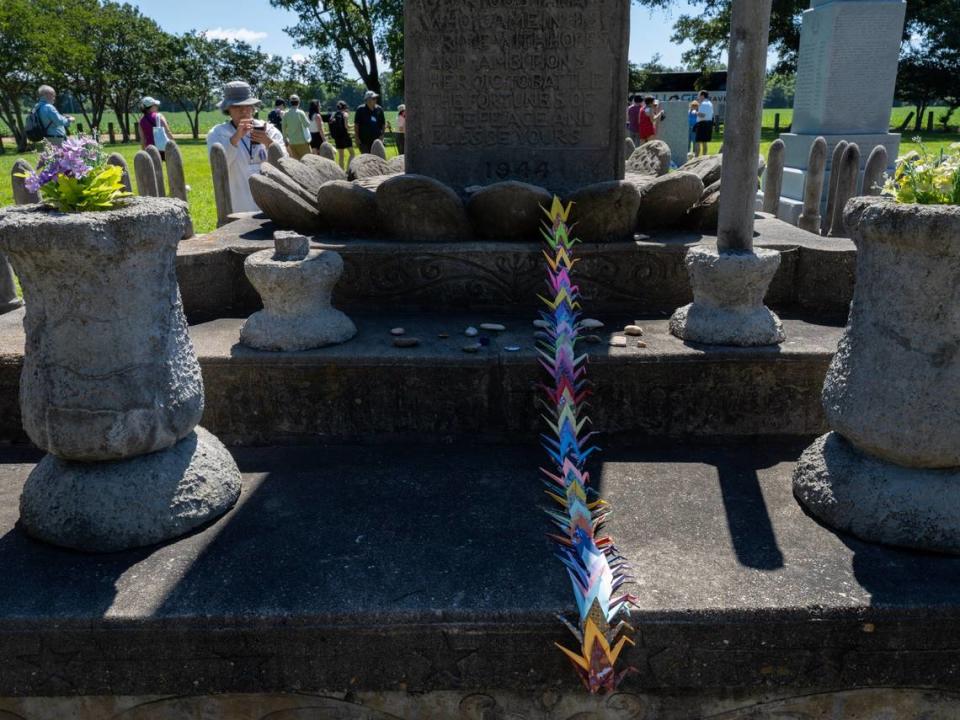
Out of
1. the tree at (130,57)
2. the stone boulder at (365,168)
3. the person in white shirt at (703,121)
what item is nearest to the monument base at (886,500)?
the stone boulder at (365,168)

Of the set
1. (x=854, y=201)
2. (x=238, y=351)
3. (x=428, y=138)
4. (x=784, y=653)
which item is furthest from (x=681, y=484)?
(x=428, y=138)

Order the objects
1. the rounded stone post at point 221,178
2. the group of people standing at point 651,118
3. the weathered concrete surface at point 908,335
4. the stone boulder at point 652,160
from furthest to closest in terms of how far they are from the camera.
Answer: the group of people standing at point 651,118
the rounded stone post at point 221,178
the stone boulder at point 652,160
the weathered concrete surface at point 908,335

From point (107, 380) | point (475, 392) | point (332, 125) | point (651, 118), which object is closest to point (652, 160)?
point (475, 392)

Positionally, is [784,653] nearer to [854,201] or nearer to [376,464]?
[854,201]

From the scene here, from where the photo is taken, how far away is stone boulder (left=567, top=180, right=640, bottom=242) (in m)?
3.68

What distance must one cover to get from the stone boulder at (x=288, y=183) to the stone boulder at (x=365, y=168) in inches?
43.0

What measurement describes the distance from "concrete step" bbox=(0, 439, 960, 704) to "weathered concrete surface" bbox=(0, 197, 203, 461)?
402mm

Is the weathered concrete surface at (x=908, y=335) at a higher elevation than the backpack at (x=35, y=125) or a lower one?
lower

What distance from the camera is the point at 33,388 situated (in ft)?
7.43

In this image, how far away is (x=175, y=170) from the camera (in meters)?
6.15

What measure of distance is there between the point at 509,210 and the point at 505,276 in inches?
13.5

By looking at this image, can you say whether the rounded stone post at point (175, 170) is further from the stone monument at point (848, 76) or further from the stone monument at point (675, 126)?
the stone monument at point (675, 126)

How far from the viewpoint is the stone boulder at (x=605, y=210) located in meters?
3.68

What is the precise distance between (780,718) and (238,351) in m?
2.44
